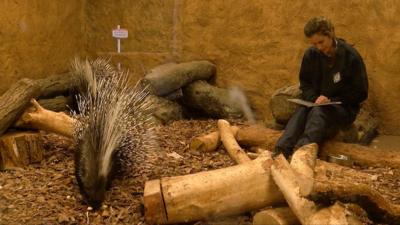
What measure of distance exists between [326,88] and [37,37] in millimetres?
3214

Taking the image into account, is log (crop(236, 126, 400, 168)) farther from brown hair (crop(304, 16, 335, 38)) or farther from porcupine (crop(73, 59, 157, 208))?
porcupine (crop(73, 59, 157, 208))

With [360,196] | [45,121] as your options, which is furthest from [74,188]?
[360,196]

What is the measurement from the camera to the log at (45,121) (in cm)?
356

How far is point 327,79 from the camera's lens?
3783mm

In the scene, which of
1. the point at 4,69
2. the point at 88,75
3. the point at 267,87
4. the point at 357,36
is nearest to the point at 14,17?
the point at 4,69

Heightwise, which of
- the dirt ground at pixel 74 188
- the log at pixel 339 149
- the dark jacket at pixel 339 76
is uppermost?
the dark jacket at pixel 339 76

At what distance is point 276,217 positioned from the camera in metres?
2.27

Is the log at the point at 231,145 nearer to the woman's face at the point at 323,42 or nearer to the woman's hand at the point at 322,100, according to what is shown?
the woman's hand at the point at 322,100

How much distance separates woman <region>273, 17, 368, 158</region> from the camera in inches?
139

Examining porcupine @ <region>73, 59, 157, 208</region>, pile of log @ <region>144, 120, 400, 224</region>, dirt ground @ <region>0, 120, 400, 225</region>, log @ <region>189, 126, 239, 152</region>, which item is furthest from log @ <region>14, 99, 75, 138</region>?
pile of log @ <region>144, 120, 400, 224</region>

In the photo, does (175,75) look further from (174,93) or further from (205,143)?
(205,143)

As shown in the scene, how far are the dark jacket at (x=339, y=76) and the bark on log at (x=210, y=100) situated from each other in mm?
1391

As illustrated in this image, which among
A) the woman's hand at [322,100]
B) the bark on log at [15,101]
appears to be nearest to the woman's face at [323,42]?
the woman's hand at [322,100]

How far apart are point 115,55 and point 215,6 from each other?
1445 mm
